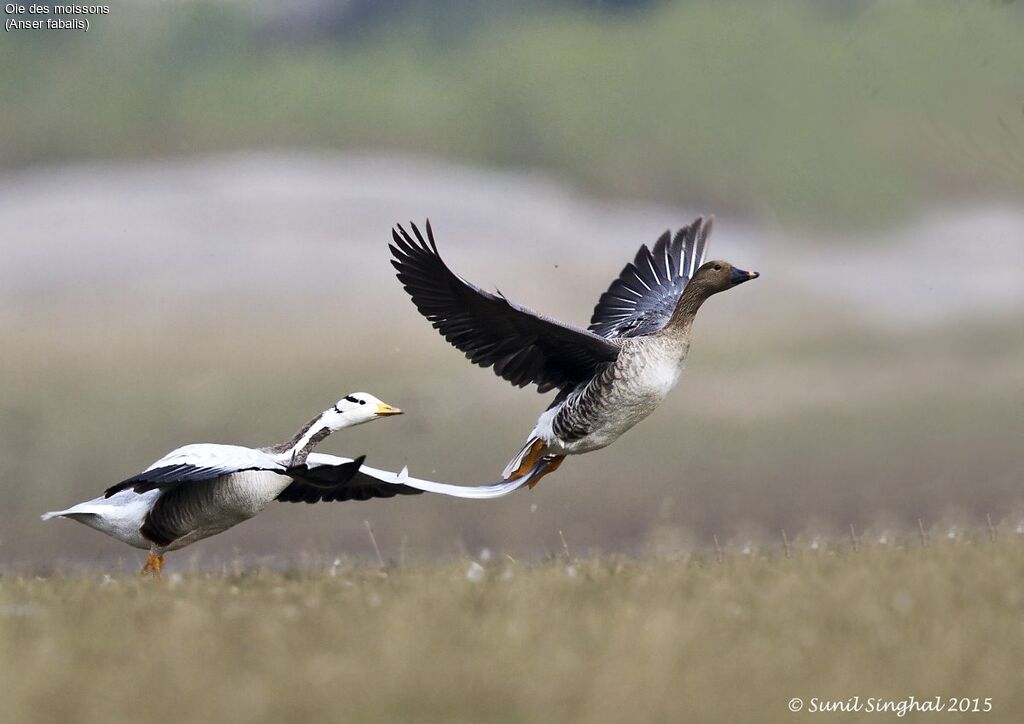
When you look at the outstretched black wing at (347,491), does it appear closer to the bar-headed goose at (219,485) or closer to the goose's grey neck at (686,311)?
the bar-headed goose at (219,485)

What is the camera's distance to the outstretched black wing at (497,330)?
959 cm

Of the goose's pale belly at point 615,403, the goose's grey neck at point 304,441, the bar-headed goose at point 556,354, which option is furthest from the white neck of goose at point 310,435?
the goose's pale belly at point 615,403

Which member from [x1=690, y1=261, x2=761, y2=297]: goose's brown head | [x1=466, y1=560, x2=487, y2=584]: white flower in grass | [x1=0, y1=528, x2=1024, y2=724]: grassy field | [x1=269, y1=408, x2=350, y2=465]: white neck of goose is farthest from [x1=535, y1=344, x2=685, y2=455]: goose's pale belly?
[x1=0, y1=528, x2=1024, y2=724]: grassy field

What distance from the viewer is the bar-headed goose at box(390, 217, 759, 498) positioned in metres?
9.74

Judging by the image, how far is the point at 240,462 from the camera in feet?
28.6

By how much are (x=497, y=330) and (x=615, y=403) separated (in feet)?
3.47

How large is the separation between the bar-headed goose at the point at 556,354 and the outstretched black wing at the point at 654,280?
98 centimetres

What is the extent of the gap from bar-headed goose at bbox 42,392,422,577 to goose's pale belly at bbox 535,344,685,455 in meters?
1.29

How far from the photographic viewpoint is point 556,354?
→ 10.4m

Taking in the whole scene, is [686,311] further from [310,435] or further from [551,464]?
[310,435]

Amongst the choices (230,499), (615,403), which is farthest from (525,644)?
(615,403)

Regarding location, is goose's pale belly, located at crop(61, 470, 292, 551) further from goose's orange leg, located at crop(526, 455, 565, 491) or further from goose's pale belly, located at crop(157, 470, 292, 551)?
goose's orange leg, located at crop(526, 455, 565, 491)

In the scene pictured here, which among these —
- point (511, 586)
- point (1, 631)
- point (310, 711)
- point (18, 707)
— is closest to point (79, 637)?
point (1, 631)

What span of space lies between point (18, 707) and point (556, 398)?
629 centimetres
